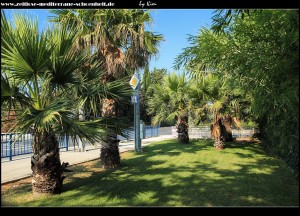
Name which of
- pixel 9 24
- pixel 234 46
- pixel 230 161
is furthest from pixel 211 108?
pixel 9 24

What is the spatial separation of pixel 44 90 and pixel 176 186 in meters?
3.48

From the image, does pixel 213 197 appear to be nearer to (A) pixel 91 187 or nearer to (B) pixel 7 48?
(A) pixel 91 187

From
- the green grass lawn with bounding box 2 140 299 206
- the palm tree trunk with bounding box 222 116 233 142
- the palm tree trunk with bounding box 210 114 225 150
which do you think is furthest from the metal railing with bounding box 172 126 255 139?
the green grass lawn with bounding box 2 140 299 206

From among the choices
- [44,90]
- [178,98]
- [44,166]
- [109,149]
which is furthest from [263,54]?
[178,98]

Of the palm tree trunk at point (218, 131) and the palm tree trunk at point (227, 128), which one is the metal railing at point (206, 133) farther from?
the palm tree trunk at point (218, 131)

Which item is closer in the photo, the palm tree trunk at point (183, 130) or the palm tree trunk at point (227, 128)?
the palm tree trunk at point (227, 128)

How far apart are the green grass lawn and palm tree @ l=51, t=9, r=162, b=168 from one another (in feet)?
4.92

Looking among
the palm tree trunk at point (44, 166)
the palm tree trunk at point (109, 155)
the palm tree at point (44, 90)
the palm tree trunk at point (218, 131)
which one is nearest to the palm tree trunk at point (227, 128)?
the palm tree trunk at point (218, 131)

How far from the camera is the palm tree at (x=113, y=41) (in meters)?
8.99

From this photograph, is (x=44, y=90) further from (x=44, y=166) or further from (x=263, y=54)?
(x=263, y=54)

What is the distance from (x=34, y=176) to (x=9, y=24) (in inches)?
118

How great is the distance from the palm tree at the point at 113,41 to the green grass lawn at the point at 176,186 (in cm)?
150
